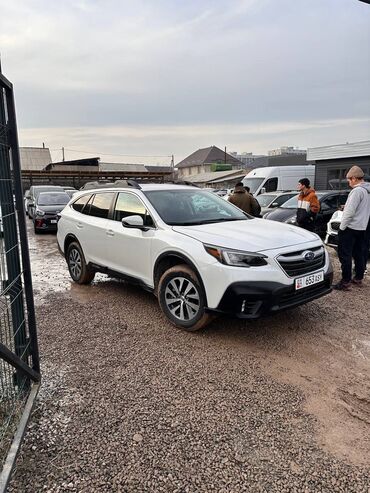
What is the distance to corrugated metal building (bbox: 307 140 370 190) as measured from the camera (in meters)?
18.1

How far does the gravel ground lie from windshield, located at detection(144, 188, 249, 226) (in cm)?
125

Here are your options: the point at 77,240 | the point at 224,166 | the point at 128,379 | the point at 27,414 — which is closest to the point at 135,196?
the point at 77,240

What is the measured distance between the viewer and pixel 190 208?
16.1ft

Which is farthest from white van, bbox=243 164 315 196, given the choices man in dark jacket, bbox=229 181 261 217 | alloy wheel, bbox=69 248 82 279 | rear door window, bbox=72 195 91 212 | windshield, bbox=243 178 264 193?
alloy wheel, bbox=69 248 82 279

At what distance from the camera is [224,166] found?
63.1 m

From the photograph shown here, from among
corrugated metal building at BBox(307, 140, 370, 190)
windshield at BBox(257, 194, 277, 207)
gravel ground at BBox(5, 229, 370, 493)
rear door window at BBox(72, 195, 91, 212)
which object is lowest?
gravel ground at BBox(5, 229, 370, 493)

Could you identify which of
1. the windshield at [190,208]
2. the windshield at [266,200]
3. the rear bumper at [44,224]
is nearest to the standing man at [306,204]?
the windshield at [190,208]

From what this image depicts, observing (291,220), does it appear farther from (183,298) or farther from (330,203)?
(183,298)

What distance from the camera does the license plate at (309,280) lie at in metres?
3.83

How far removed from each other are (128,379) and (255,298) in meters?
1.38

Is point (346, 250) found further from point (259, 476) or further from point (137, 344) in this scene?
point (259, 476)

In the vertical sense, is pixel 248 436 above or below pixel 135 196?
below

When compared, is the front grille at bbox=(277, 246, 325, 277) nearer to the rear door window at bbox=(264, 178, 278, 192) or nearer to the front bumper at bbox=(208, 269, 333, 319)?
the front bumper at bbox=(208, 269, 333, 319)

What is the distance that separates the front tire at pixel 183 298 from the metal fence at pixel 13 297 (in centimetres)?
166
